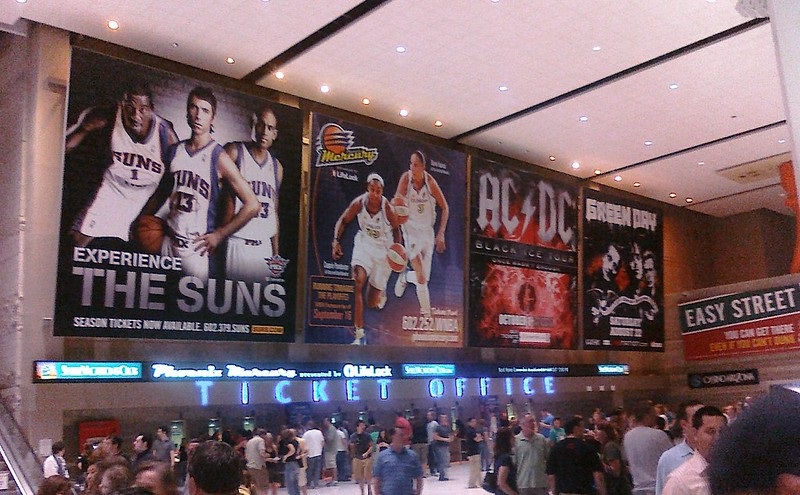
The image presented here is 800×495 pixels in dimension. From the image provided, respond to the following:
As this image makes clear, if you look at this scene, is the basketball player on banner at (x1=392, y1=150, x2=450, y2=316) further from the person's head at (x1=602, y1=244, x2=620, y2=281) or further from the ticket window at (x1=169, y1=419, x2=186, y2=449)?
the person's head at (x1=602, y1=244, x2=620, y2=281)

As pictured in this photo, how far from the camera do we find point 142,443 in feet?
36.0

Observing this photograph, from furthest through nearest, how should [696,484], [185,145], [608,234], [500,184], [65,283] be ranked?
[608,234]
[500,184]
[185,145]
[65,283]
[696,484]

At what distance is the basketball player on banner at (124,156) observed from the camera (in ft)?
36.6

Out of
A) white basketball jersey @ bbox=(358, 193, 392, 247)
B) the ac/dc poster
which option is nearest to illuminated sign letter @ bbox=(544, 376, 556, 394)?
the ac/dc poster

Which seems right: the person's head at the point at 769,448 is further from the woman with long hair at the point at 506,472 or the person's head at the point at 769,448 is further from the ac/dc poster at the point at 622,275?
the ac/dc poster at the point at 622,275

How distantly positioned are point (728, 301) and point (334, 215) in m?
12.0

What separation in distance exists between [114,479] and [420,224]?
11736 mm

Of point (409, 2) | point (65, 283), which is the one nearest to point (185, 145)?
point (65, 283)

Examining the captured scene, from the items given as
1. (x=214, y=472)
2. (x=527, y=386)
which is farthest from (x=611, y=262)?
(x=214, y=472)

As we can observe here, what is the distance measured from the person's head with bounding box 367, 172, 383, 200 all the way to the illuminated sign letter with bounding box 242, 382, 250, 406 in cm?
435

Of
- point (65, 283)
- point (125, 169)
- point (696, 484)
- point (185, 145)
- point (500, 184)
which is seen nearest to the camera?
point (696, 484)

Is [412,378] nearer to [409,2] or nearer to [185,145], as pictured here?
[185,145]

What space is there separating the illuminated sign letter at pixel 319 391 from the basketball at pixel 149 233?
156 inches

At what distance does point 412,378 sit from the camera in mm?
15125
